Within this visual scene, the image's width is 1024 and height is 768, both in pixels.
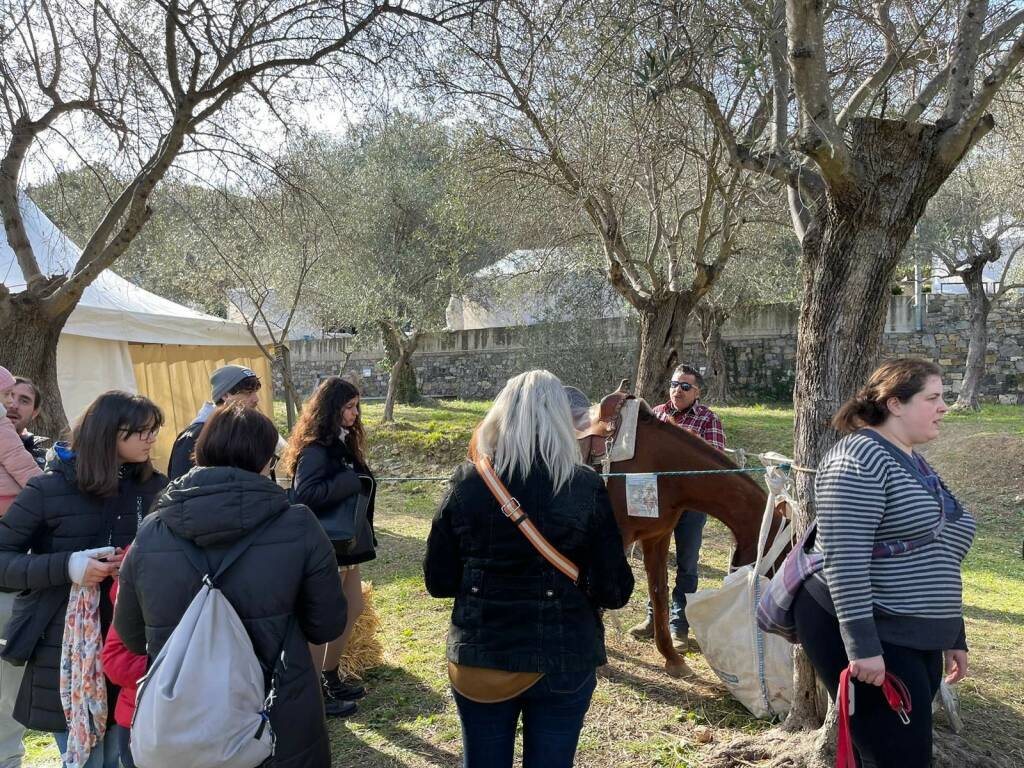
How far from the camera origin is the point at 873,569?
2207 millimetres

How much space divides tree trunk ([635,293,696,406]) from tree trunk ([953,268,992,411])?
29.6ft

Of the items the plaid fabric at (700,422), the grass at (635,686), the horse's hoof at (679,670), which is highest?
the plaid fabric at (700,422)

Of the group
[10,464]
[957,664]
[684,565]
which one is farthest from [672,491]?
[10,464]

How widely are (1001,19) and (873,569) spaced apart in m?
4.05

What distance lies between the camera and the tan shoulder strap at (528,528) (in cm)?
214

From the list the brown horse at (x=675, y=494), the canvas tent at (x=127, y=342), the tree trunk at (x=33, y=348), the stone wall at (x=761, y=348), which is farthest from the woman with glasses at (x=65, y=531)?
the stone wall at (x=761, y=348)

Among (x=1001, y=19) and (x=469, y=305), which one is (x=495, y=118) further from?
(x=469, y=305)

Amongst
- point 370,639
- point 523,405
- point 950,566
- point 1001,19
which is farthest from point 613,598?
point 1001,19

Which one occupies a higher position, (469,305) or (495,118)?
(495,118)

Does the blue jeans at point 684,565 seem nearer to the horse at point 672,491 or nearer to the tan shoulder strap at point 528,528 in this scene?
the horse at point 672,491

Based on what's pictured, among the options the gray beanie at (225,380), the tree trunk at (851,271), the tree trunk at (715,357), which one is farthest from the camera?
the tree trunk at (715,357)

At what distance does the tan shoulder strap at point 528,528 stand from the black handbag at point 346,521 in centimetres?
153

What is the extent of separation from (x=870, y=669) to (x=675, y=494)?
2191 mm

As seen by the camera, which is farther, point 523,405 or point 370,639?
point 370,639
